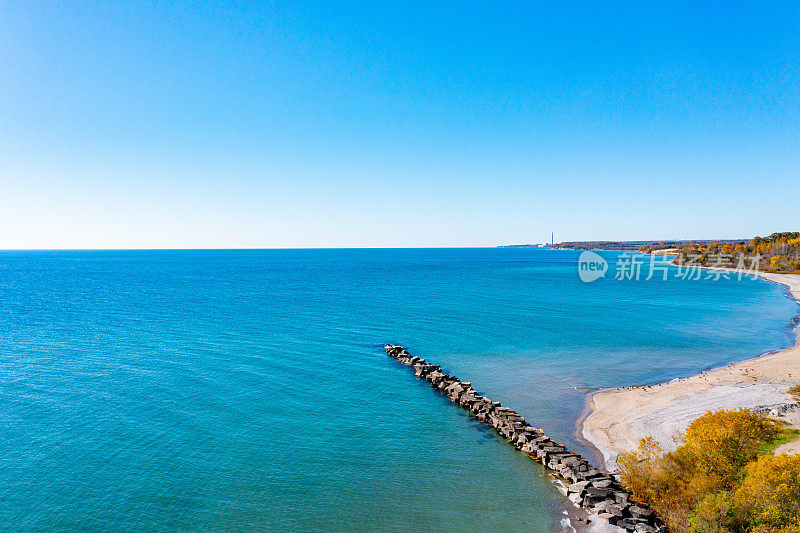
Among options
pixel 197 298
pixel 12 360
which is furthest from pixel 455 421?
pixel 197 298

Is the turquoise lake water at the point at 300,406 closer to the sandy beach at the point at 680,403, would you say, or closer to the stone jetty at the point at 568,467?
the stone jetty at the point at 568,467

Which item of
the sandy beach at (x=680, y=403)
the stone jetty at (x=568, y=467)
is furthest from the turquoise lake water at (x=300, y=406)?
the sandy beach at (x=680, y=403)

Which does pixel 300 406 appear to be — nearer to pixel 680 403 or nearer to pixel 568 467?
pixel 568 467

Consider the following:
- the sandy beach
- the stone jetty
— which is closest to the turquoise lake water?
the stone jetty

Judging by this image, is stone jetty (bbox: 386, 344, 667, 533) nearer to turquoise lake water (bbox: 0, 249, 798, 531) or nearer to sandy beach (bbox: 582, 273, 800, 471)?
turquoise lake water (bbox: 0, 249, 798, 531)

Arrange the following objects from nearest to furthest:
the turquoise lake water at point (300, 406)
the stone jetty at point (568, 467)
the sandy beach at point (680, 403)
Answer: the stone jetty at point (568, 467) < the turquoise lake water at point (300, 406) < the sandy beach at point (680, 403)

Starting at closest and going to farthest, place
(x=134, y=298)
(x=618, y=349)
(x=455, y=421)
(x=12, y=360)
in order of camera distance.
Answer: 1. (x=455, y=421)
2. (x=12, y=360)
3. (x=618, y=349)
4. (x=134, y=298)

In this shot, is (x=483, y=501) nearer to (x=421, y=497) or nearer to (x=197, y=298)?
(x=421, y=497)
